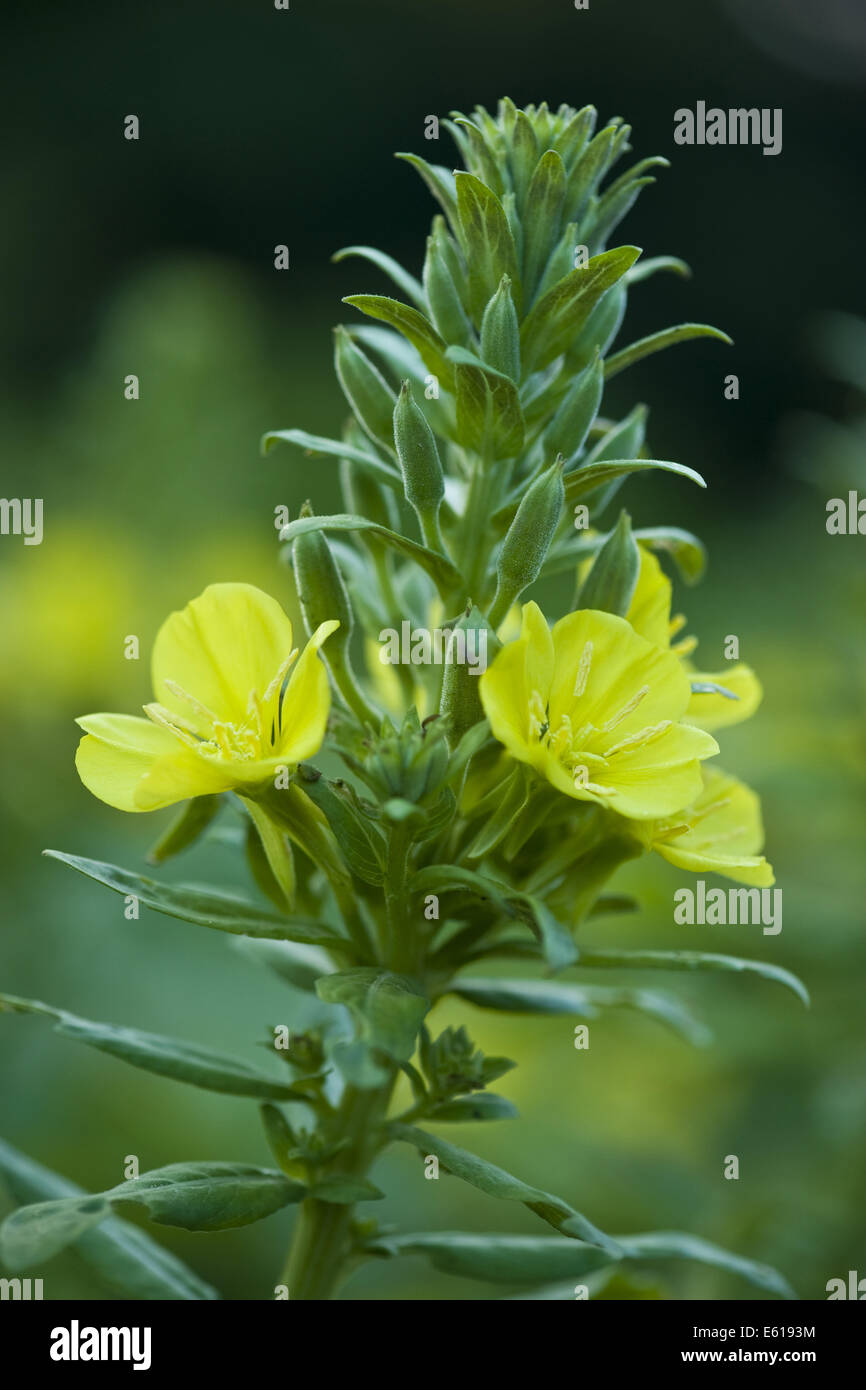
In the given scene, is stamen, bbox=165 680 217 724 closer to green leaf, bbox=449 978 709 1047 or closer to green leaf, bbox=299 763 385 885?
green leaf, bbox=299 763 385 885

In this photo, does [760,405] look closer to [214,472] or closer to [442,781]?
[214,472]

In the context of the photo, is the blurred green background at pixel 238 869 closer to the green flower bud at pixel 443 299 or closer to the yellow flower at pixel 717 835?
the yellow flower at pixel 717 835

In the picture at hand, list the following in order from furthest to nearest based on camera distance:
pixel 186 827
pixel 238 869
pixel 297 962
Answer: pixel 238 869 < pixel 297 962 < pixel 186 827

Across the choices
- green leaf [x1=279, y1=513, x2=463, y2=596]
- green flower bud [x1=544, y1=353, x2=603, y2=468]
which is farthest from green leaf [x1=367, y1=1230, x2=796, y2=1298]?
green flower bud [x1=544, y1=353, x2=603, y2=468]

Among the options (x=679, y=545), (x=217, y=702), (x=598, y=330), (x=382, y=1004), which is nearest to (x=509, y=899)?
(x=382, y=1004)

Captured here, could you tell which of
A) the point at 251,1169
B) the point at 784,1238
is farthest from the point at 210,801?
the point at 784,1238

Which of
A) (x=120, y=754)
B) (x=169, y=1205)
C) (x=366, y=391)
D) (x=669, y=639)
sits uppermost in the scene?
(x=366, y=391)

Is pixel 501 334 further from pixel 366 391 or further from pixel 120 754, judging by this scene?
pixel 120 754
